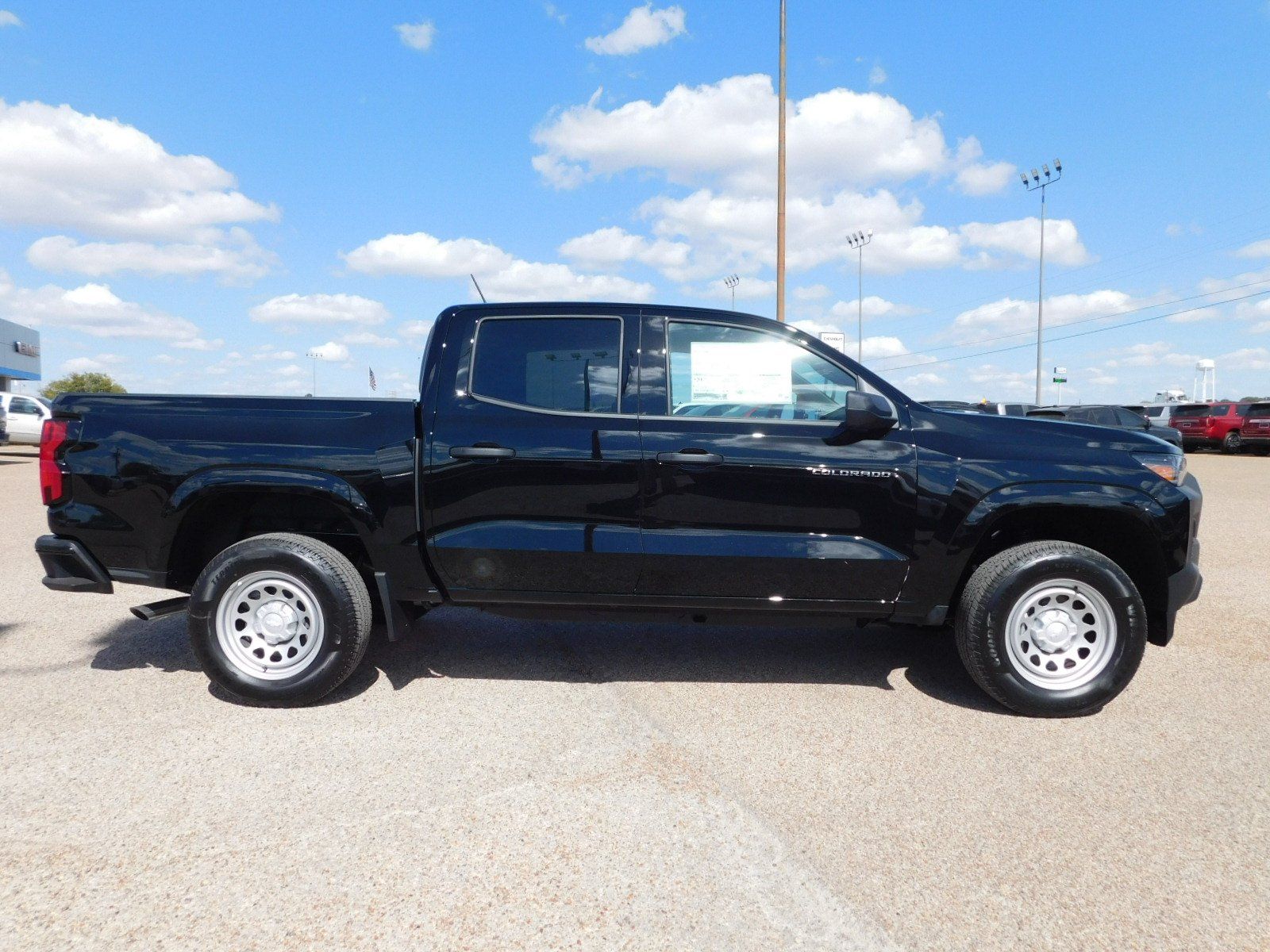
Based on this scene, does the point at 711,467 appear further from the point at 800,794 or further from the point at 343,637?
the point at 343,637

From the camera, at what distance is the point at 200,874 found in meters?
2.59

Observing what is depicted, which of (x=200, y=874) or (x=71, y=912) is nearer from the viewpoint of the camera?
(x=71, y=912)

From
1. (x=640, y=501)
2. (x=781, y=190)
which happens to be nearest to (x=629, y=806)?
(x=640, y=501)

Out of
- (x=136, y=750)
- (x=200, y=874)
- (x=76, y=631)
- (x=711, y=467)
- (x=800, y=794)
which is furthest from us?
(x=76, y=631)

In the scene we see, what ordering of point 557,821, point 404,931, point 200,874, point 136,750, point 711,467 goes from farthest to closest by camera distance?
point 711,467, point 136,750, point 557,821, point 200,874, point 404,931

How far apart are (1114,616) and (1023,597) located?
417 mm

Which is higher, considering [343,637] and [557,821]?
[343,637]

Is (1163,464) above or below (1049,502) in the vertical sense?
above

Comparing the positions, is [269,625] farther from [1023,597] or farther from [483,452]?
[1023,597]

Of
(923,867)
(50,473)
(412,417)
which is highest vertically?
(412,417)

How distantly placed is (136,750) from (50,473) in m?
1.53

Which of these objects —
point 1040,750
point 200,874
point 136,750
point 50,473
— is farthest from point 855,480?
point 50,473

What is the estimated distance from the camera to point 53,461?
421 cm

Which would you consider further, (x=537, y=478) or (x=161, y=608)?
(x=161, y=608)
